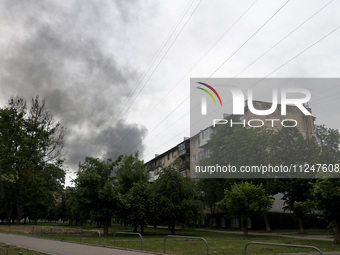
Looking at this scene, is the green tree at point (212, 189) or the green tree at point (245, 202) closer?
the green tree at point (245, 202)

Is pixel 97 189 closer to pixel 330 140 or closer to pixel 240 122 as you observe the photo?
pixel 240 122

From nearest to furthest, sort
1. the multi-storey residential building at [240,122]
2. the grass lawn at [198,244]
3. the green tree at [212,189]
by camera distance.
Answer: the grass lawn at [198,244] → the green tree at [212,189] → the multi-storey residential building at [240,122]

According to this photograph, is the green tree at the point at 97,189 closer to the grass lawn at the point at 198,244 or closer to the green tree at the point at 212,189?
the grass lawn at the point at 198,244

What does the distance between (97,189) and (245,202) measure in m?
13.9

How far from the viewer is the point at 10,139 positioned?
42.0 metres

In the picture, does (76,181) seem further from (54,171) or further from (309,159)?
(309,159)

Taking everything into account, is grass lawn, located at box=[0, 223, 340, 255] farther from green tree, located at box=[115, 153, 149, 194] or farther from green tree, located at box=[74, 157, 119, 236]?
green tree, located at box=[115, 153, 149, 194]

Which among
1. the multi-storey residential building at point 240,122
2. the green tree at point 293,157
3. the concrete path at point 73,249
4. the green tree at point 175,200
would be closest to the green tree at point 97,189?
the green tree at point 175,200

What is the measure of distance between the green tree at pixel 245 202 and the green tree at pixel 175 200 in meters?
3.67

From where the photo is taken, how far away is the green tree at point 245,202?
32.1 m

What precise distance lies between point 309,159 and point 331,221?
18.0 meters

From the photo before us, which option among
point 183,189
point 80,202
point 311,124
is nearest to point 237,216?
point 183,189

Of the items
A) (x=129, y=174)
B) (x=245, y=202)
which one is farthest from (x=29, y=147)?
(x=245, y=202)

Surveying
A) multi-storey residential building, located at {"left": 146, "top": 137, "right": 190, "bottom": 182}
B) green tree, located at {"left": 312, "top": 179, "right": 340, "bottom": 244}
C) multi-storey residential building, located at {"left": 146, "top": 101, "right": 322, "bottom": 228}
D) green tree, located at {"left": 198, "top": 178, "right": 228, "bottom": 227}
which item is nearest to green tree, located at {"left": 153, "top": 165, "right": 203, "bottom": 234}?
green tree, located at {"left": 198, "top": 178, "right": 228, "bottom": 227}
